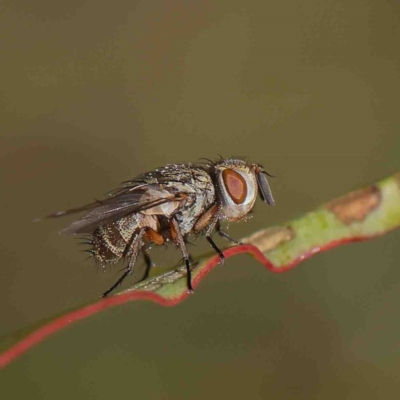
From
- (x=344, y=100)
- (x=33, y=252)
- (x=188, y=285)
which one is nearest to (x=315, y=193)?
(x=344, y=100)

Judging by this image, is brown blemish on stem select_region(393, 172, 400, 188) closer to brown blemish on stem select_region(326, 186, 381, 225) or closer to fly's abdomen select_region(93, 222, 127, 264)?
brown blemish on stem select_region(326, 186, 381, 225)

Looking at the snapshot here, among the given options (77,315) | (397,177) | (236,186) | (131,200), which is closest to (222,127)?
(236,186)

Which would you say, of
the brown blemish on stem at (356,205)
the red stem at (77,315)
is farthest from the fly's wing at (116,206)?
the red stem at (77,315)

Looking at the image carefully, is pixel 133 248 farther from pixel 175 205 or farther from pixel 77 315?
pixel 77 315

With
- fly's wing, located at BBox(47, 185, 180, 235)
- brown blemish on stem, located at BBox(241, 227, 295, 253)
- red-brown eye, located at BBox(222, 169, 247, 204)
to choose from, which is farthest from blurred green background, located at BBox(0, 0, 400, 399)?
fly's wing, located at BBox(47, 185, 180, 235)

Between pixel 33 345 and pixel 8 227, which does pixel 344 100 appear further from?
pixel 33 345

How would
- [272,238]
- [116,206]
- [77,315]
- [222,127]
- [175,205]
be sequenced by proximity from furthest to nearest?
1. [222,127]
2. [175,205]
3. [116,206]
4. [272,238]
5. [77,315]
